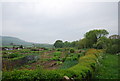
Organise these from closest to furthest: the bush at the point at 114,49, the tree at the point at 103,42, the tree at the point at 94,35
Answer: the bush at the point at 114,49 < the tree at the point at 103,42 < the tree at the point at 94,35

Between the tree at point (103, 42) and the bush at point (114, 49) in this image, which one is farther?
the tree at point (103, 42)

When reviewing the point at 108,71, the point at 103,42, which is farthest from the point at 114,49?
the point at 108,71

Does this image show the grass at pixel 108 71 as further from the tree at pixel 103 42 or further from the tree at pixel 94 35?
the tree at pixel 94 35

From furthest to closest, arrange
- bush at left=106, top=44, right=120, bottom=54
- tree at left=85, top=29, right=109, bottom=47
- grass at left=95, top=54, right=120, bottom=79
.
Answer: tree at left=85, top=29, right=109, bottom=47 < bush at left=106, top=44, right=120, bottom=54 < grass at left=95, top=54, right=120, bottom=79

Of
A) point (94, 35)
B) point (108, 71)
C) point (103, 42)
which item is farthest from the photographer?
point (94, 35)

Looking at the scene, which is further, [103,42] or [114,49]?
[103,42]

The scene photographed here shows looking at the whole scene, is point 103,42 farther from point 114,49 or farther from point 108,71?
point 108,71

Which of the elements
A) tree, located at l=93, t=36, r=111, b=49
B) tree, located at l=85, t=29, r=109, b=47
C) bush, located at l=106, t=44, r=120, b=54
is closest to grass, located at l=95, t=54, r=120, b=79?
bush, located at l=106, t=44, r=120, b=54

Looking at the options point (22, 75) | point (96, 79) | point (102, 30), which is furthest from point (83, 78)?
point (102, 30)

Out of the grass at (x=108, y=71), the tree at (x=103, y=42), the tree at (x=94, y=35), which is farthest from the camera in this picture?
the tree at (x=94, y=35)

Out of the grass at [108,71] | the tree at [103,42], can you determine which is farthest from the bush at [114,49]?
the grass at [108,71]

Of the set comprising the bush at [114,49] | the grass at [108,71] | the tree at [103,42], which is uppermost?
the tree at [103,42]

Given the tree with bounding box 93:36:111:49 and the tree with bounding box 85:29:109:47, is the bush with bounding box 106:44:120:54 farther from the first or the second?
the tree with bounding box 85:29:109:47

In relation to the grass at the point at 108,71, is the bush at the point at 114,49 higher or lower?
higher
